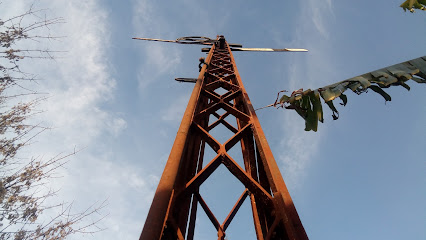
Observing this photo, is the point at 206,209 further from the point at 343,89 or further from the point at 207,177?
the point at 343,89

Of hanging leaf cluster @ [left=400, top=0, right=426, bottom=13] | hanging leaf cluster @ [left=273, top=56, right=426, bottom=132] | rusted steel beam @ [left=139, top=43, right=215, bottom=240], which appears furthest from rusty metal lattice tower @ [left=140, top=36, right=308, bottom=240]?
hanging leaf cluster @ [left=400, top=0, right=426, bottom=13]

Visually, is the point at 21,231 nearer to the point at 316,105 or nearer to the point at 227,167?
the point at 227,167

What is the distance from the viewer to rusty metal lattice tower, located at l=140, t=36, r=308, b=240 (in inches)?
72.6

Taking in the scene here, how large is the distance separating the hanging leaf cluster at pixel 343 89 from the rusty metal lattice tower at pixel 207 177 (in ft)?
1.93

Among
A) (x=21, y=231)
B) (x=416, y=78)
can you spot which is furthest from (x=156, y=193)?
(x=21, y=231)

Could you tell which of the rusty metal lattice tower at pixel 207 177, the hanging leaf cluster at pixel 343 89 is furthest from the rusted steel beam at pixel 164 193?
the hanging leaf cluster at pixel 343 89

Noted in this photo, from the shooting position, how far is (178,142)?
2506 mm

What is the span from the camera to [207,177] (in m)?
2.39

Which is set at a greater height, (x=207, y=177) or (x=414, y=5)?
(x=414, y=5)

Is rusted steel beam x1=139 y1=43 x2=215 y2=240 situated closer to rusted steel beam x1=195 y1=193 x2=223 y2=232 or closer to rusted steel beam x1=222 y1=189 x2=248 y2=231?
rusted steel beam x1=195 y1=193 x2=223 y2=232

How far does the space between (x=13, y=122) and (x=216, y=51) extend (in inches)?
229

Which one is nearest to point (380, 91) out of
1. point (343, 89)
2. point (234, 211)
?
point (343, 89)

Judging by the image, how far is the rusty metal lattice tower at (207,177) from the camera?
184cm

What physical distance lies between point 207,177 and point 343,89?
193cm
